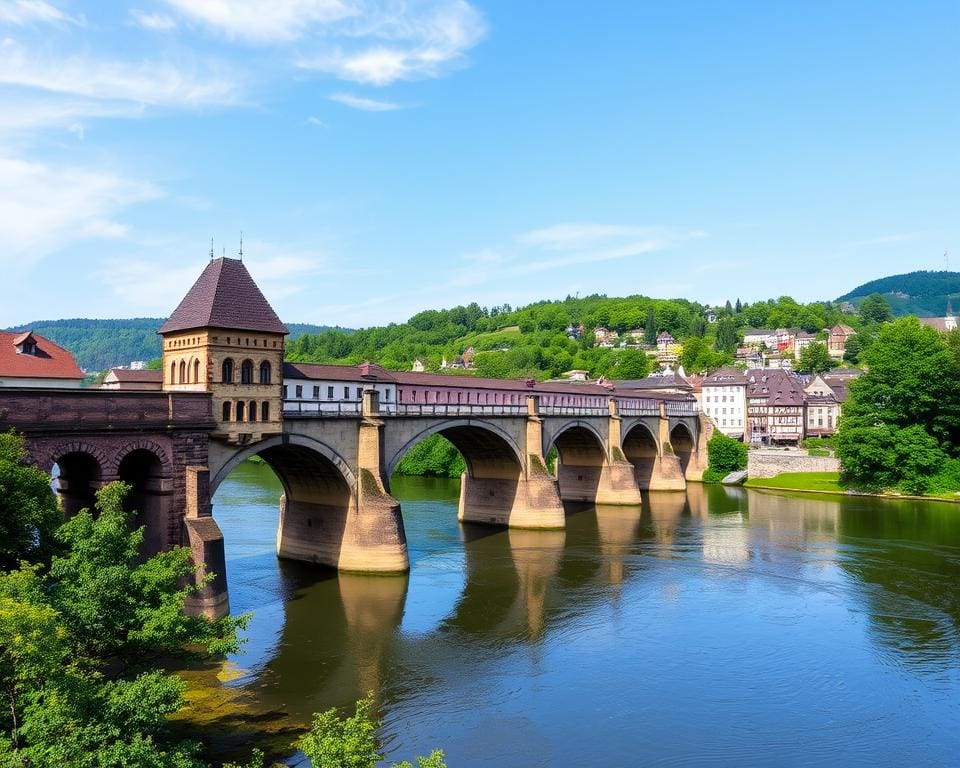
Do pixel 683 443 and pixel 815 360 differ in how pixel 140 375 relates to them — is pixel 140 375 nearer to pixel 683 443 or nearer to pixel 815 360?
pixel 683 443

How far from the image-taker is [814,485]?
3462 inches

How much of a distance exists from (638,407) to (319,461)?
168 ft

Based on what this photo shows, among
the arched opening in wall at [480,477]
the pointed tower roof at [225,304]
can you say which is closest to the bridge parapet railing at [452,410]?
the arched opening in wall at [480,477]

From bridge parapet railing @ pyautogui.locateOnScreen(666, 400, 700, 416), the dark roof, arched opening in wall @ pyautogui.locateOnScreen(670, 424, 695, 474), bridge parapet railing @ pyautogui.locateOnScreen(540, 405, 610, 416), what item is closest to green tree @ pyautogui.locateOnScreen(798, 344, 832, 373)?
the dark roof

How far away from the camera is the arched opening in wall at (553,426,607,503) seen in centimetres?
8025

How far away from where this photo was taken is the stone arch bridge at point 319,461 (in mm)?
32469

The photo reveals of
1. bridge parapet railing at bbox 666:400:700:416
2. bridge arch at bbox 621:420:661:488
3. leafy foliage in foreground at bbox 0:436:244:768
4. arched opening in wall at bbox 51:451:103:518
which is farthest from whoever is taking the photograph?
bridge parapet railing at bbox 666:400:700:416

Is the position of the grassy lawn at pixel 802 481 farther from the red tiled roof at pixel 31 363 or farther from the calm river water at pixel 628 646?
the red tiled roof at pixel 31 363

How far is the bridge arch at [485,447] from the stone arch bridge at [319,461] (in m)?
0.13

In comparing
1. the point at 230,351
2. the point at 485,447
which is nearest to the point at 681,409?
the point at 485,447

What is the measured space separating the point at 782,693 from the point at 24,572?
87.4 ft

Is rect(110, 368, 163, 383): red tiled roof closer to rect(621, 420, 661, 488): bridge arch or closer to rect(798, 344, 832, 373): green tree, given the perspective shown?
rect(621, 420, 661, 488): bridge arch

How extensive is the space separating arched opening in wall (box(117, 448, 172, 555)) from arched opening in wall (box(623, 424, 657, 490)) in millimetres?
64043

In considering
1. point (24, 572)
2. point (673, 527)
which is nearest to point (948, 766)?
point (24, 572)
